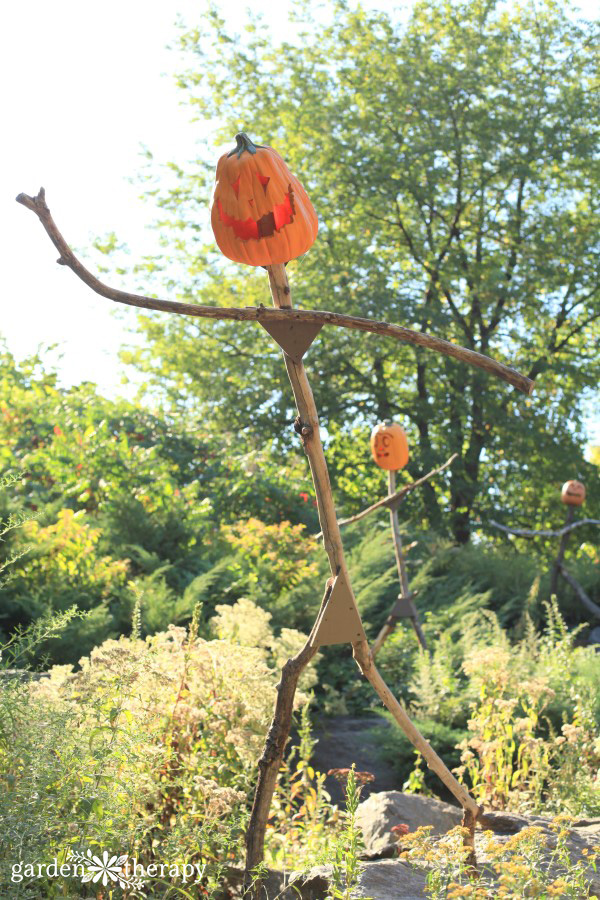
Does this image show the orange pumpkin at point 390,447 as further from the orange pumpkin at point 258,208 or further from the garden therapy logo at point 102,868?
the garden therapy logo at point 102,868

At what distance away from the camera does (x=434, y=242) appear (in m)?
12.3

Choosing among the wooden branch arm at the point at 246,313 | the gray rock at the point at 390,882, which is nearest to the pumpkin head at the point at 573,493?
the gray rock at the point at 390,882

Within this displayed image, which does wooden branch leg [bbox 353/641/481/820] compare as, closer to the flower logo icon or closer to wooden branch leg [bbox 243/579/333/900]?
wooden branch leg [bbox 243/579/333/900]

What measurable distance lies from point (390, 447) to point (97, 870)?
3.38 meters

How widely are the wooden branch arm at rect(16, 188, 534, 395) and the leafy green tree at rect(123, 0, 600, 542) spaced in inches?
351

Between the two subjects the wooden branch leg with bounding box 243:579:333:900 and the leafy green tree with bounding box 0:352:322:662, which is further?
the leafy green tree with bounding box 0:352:322:662

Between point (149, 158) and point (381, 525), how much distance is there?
6.76m

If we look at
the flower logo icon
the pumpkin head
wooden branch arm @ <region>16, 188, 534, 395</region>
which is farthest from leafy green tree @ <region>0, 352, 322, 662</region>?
the pumpkin head

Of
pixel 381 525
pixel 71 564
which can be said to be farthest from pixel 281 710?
pixel 381 525

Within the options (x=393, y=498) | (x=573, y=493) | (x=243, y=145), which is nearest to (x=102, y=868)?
(x=243, y=145)

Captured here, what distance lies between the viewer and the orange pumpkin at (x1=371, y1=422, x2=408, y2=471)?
5016 millimetres

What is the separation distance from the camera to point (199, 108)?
13.1m

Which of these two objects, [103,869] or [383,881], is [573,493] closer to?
[383,881]

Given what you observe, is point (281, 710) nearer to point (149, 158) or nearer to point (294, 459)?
point (294, 459)
